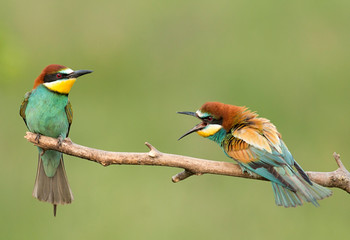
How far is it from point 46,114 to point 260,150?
83 cm

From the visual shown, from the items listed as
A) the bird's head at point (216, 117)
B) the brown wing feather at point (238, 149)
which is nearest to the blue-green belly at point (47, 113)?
the bird's head at point (216, 117)

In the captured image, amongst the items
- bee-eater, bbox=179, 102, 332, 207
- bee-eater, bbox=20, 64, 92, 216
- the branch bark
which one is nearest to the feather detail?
bee-eater, bbox=179, 102, 332, 207

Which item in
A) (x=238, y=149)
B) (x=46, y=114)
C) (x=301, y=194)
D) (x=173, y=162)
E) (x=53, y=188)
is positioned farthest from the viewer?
(x=53, y=188)

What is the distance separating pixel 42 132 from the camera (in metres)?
2.72

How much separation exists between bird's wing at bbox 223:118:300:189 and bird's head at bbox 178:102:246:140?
44mm

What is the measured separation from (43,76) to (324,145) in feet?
8.56

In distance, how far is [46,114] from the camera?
271 centimetres

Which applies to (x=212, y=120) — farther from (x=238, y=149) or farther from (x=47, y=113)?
(x=47, y=113)

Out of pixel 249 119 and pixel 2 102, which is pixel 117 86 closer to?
pixel 2 102

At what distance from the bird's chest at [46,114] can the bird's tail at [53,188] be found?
221mm

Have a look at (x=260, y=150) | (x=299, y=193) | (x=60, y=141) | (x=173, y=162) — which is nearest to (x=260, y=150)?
(x=260, y=150)

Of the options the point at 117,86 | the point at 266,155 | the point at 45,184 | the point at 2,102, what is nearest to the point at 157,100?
the point at 117,86

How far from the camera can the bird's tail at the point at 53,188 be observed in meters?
2.86

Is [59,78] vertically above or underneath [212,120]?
above
